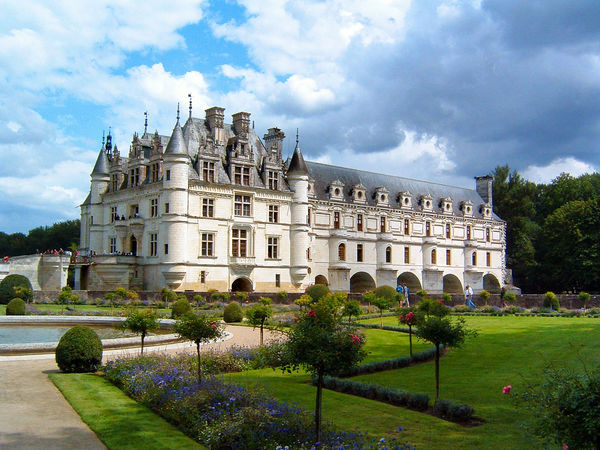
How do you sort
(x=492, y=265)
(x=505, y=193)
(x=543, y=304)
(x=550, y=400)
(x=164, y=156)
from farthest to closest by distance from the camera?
(x=505, y=193), (x=492, y=265), (x=164, y=156), (x=543, y=304), (x=550, y=400)

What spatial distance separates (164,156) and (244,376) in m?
27.7

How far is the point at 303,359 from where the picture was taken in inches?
330

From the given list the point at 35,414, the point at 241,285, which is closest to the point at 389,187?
the point at 241,285

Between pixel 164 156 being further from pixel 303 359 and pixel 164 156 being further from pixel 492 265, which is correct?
pixel 492 265

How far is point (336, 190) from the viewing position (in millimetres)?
50719

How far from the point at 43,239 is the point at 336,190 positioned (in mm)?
49896

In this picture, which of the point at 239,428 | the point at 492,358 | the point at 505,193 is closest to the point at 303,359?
the point at 239,428

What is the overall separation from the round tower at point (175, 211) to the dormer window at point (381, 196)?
796 inches

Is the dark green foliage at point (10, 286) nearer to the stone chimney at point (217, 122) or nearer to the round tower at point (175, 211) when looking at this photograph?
the round tower at point (175, 211)

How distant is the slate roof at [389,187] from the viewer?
5141 cm

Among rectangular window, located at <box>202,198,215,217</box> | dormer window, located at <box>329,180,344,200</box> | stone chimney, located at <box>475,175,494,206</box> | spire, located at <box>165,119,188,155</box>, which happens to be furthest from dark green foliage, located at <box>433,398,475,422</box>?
stone chimney, located at <box>475,175,494,206</box>

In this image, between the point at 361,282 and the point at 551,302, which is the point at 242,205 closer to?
the point at 361,282

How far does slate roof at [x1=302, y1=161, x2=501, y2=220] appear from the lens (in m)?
51.4

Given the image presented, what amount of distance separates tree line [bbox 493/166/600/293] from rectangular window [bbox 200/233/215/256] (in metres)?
A: 34.2
